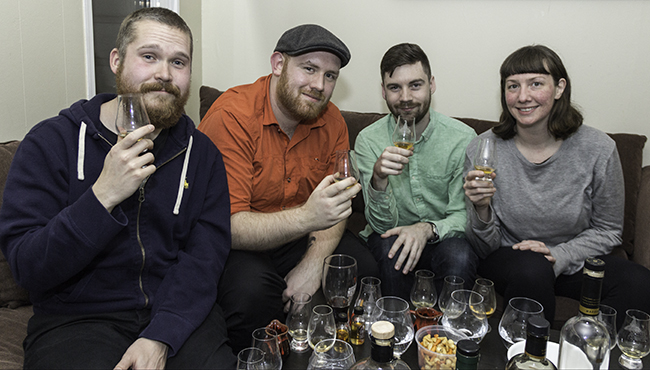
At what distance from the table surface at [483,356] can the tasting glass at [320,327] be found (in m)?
0.06

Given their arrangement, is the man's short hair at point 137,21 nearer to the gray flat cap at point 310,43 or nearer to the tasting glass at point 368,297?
the gray flat cap at point 310,43

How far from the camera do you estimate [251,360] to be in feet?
3.68

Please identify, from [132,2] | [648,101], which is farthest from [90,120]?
[648,101]

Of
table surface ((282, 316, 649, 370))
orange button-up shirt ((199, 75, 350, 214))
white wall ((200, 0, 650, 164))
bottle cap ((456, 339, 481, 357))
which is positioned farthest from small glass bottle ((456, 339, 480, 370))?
white wall ((200, 0, 650, 164))

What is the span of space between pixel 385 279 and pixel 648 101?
187cm

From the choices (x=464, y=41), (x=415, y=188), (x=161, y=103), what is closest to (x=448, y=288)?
(x=415, y=188)

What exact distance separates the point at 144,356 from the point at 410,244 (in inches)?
47.8

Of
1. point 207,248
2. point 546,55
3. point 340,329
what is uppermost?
point 546,55

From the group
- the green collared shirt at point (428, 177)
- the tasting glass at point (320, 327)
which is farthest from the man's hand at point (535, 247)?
the tasting glass at point (320, 327)

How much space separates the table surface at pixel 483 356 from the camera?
123 cm

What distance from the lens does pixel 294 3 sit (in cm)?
303

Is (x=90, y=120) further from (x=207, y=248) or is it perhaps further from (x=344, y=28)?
(x=344, y=28)

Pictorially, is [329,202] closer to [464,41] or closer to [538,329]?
[538,329]

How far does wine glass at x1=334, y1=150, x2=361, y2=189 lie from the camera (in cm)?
152
